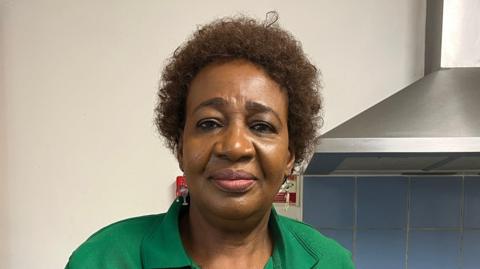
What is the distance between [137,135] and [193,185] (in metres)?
0.67

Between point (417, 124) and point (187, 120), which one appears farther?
point (417, 124)

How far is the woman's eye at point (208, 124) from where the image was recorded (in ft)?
1.93

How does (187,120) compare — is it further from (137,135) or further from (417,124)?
(137,135)

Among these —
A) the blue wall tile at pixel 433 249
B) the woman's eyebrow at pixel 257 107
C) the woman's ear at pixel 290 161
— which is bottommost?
the blue wall tile at pixel 433 249

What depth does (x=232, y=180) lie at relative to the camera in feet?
1.85

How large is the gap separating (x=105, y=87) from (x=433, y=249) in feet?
3.77

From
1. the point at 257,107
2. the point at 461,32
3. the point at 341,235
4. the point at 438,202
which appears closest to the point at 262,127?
the point at 257,107

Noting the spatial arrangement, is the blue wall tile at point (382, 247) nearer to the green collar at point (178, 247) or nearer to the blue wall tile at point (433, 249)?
the blue wall tile at point (433, 249)

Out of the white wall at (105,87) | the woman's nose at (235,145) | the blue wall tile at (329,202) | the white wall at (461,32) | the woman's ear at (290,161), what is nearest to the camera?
the woman's nose at (235,145)

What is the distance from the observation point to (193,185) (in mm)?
591

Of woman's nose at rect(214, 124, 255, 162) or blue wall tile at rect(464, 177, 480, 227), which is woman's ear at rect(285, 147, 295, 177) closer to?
woman's nose at rect(214, 124, 255, 162)

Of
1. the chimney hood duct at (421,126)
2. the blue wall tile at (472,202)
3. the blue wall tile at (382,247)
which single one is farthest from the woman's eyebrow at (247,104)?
the blue wall tile at (472,202)

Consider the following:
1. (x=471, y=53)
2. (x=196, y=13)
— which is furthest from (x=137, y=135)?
(x=471, y=53)

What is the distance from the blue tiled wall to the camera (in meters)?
1.32
